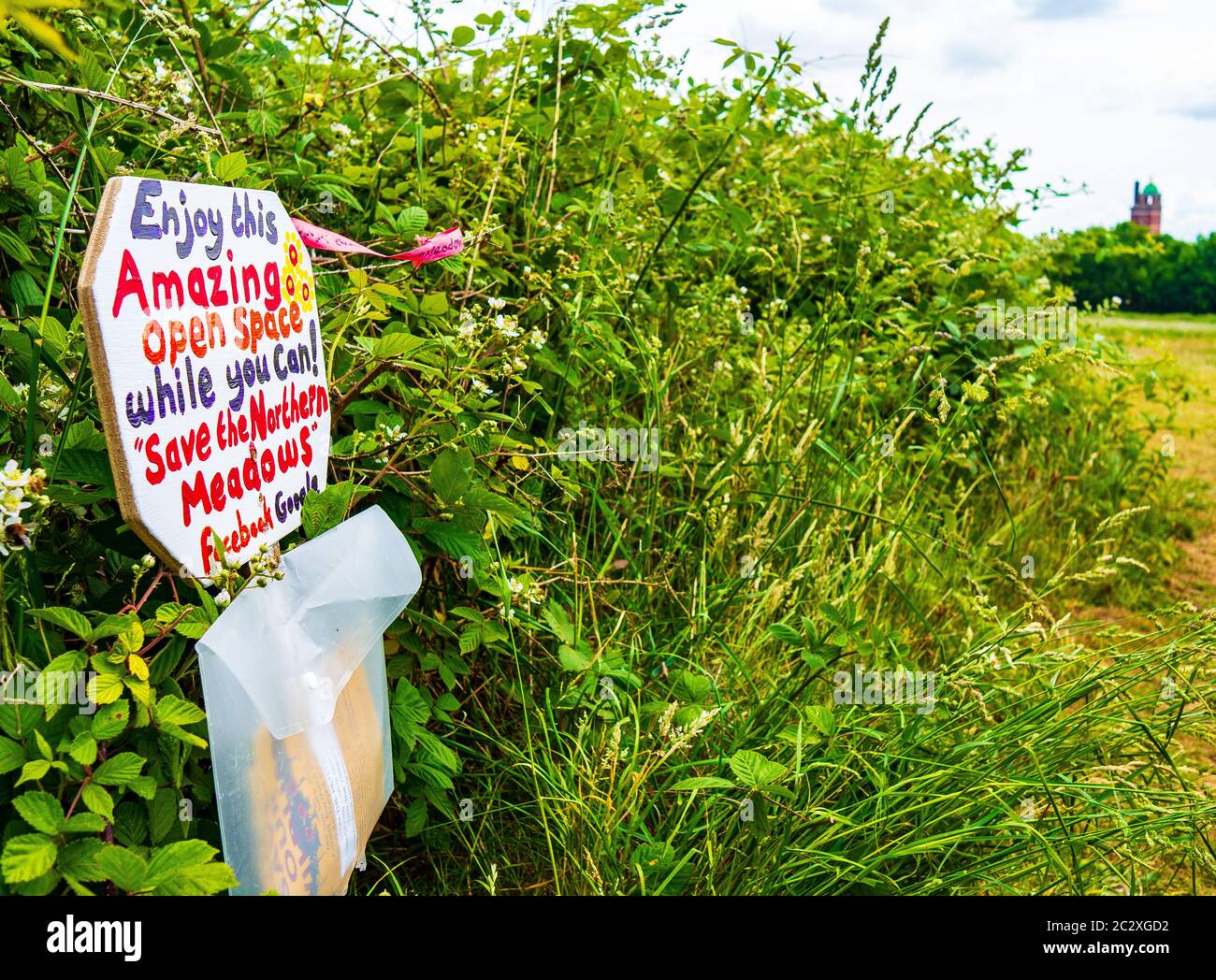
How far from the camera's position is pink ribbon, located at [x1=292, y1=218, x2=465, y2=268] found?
173 cm

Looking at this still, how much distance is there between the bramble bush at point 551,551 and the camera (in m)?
1.38

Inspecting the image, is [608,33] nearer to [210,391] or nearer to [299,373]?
[299,373]

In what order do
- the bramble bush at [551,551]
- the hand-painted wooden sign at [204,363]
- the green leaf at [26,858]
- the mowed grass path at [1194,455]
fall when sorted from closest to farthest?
1. the green leaf at [26,858]
2. the hand-painted wooden sign at [204,363]
3. the bramble bush at [551,551]
4. the mowed grass path at [1194,455]

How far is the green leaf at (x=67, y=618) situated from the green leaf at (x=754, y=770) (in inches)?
39.7

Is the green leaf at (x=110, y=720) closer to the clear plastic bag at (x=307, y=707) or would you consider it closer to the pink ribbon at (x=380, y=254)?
the clear plastic bag at (x=307, y=707)

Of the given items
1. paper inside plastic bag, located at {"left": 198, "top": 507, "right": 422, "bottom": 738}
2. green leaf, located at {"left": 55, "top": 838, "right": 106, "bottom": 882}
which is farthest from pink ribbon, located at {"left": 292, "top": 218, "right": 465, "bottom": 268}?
green leaf, located at {"left": 55, "top": 838, "right": 106, "bottom": 882}

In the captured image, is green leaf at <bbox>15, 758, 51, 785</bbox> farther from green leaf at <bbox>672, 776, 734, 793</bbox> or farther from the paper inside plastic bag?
green leaf at <bbox>672, 776, 734, 793</bbox>

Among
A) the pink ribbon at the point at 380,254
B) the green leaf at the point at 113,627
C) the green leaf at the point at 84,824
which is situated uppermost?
the pink ribbon at the point at 380,254

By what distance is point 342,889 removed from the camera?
57.6 inches

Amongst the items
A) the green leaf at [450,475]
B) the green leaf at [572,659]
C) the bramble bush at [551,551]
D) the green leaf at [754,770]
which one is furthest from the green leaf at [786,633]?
the green leaf at [450,475]
